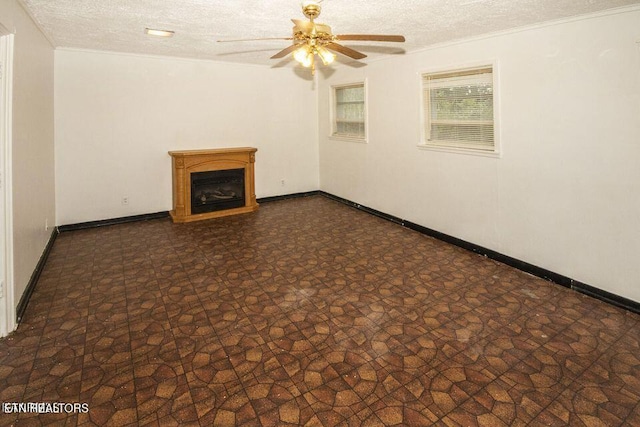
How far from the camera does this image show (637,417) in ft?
6.55

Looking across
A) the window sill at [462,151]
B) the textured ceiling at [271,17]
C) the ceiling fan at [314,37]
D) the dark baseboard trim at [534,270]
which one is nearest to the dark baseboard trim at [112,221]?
the textured ceiling at [271,17]

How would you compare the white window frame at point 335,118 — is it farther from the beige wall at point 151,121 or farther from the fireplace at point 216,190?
the fireplace at point 216,190

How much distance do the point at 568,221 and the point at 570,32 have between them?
1696mm

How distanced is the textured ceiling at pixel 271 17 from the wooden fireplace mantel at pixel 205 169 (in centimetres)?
172

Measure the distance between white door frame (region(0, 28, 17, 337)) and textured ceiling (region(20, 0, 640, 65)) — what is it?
0.76 metres

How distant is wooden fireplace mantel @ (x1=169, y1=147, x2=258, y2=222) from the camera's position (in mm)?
5777

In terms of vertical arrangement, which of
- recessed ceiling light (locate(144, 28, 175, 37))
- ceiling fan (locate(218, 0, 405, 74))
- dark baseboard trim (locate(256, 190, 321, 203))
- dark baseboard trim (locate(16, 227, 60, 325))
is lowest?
dark baseboard trim (locate(16, 227, 60, 325))

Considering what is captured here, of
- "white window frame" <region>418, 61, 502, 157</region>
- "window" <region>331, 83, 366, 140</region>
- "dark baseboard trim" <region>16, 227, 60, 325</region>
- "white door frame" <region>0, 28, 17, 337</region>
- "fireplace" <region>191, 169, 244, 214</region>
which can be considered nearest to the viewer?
"white door frame" <region>0, 28, 17, 337</region>

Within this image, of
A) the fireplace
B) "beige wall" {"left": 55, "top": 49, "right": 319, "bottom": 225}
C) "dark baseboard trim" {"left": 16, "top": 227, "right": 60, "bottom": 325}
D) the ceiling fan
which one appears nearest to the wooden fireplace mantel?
the fireplace

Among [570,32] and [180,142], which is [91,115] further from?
[570,32]

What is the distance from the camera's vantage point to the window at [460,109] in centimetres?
427

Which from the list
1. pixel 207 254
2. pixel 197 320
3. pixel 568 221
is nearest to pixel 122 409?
pixel 197 320

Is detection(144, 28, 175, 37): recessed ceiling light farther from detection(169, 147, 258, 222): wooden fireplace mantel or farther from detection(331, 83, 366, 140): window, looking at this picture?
detection(331, 83, 366, 140): window

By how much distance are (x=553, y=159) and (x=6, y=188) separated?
15.1 ft
